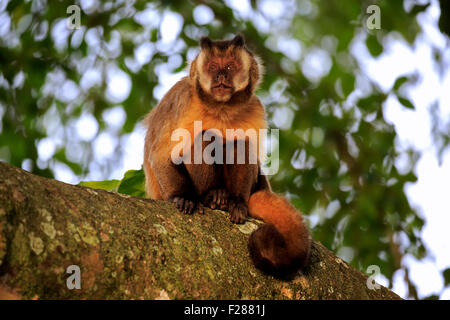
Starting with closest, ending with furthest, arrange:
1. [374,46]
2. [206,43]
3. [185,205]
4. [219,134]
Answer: [185,205] < [219,134] < [206,43] < [374,46]

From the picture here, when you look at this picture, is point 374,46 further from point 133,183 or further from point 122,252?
point 122,252

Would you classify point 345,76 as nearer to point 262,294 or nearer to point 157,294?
point 262,294

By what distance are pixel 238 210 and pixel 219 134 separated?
3.82ft

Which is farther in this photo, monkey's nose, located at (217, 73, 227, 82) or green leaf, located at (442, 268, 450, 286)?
green leaf, located at (442, 268, 450, 286)

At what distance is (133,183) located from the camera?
193 inches

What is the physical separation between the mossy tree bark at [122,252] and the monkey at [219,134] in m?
0.50

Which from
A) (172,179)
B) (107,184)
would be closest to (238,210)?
(172,179)

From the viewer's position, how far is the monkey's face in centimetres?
498

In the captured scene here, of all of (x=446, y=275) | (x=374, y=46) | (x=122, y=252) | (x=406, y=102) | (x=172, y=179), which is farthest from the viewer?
(x=374, y=46)

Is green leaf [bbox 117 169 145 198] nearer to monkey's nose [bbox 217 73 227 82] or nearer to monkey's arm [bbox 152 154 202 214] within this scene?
monkey's arm [bbox 152 154 202 214]

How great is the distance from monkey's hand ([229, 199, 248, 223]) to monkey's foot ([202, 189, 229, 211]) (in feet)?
0.43

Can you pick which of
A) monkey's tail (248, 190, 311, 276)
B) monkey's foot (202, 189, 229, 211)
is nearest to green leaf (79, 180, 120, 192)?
monkey's foot (202, 189, 229, 211)

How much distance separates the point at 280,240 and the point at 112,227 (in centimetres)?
124

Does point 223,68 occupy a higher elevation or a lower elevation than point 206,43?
lower
